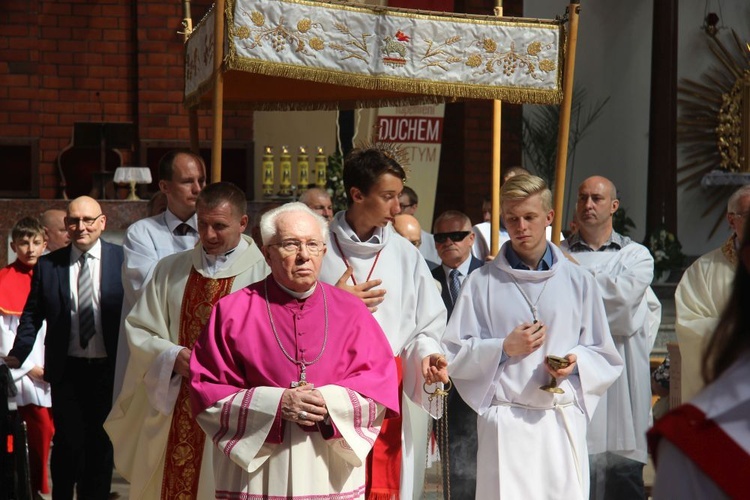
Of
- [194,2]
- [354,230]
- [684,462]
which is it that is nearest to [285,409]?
[354,230]

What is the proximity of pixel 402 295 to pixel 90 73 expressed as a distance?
9.22m

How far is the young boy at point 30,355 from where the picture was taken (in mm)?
6961

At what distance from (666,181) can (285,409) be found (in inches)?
355

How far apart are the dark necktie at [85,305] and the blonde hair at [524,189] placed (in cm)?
246

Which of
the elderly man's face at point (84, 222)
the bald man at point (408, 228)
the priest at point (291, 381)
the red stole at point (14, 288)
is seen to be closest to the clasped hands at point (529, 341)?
the priest at point (291, 381)

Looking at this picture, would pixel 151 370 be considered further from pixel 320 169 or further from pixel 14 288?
pixel 320 169

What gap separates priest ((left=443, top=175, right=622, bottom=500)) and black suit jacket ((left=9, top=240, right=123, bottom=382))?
6.96ft

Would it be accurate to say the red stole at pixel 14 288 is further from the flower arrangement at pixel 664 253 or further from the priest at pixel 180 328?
the flower arrangement at pixel 664 253

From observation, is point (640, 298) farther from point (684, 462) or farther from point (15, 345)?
point (684, 462)

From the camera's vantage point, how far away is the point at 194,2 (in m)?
12.8

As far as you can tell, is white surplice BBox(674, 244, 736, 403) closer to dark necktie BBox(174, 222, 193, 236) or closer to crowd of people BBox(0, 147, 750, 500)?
crowd of people BBox(0, 147, 750, 500)

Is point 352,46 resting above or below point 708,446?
above

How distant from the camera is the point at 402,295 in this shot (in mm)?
4699

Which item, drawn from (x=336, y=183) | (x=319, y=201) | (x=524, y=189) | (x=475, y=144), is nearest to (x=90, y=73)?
(x=336, y=183)
